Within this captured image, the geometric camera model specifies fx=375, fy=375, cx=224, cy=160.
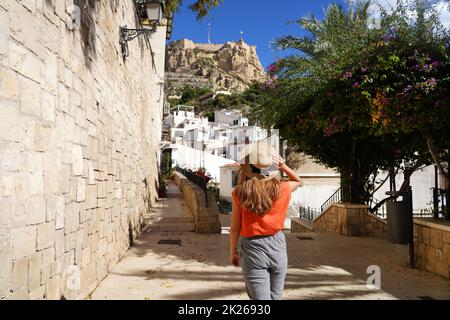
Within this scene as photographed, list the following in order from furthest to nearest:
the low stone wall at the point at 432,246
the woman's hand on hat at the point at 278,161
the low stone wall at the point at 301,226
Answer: the low stone wall at the point at 301,226 < the low stone wall at the point at 432,246 < the woman's hand on hat at the point at 278,161

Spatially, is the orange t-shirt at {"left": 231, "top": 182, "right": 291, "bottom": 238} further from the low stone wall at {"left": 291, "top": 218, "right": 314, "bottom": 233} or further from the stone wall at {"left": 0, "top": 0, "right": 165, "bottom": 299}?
the low stone wall at {"left": 291, "top": 218, "right": 314, "bottom": 233}

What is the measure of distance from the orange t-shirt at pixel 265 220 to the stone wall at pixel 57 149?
1.53 m

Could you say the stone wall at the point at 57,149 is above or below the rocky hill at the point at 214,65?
below

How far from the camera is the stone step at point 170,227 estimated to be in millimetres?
8797

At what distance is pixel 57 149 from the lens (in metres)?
3.25

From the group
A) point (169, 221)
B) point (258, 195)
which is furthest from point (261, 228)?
point (169, 221)

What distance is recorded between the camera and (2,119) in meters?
2.39

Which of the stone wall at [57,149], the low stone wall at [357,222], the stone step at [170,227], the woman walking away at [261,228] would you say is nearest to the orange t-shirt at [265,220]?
the woman walking away at [261,228]

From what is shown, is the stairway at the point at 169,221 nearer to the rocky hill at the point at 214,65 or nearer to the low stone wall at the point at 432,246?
the low stone wall at the point at 432,246

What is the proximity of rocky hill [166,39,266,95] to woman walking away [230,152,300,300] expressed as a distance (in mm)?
104331

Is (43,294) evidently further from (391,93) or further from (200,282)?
(391,93)

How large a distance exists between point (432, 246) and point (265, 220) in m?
4.12

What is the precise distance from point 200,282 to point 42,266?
7.95 ft
